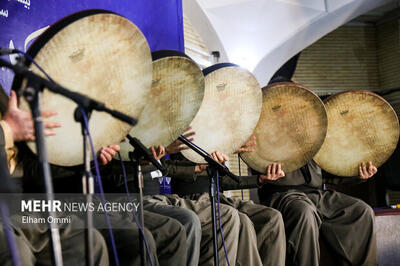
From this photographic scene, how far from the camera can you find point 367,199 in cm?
934

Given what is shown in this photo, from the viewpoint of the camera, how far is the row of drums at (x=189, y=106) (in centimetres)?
226

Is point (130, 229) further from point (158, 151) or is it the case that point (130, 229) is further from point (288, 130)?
point (288, 130)

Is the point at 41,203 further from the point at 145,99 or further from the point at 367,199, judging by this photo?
the point at 367,199

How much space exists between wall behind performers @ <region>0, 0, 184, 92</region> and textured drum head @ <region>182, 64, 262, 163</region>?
1.13 metres

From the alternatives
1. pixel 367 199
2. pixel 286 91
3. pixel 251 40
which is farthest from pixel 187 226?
pixel 367 199

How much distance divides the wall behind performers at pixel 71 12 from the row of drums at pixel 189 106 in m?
0.91

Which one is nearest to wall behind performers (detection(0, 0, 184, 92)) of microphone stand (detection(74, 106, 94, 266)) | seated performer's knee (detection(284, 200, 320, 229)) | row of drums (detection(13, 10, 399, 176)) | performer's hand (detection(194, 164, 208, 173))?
row of drums (detection(13, 10, 399, 176))

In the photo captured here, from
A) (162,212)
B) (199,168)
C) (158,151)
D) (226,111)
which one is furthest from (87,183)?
(226,111)

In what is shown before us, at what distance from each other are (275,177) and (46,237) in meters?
1.89

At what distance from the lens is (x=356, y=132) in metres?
4.17

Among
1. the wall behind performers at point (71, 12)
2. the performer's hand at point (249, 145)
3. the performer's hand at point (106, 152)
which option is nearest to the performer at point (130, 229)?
the performer's hand at point (106, 152)

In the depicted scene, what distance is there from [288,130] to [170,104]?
3.56ft

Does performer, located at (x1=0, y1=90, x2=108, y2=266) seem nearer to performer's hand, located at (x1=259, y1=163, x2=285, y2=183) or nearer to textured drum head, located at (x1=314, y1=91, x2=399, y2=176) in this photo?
performer's hand, located at (x1=259, y1=163, x2=285, y2=183)

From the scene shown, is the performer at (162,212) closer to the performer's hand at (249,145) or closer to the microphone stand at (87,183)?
the performer's hand at (249,145)
